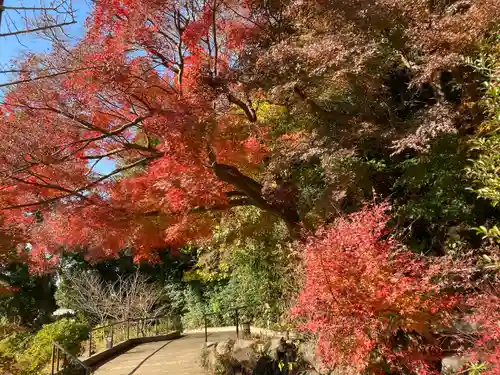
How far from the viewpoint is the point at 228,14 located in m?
10.7

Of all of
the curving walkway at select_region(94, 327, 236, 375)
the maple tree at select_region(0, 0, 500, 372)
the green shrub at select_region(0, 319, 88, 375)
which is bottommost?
the curving walkway at select_region(94, 327, 236, 375)

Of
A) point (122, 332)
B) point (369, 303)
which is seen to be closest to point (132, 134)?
point (369, 303)

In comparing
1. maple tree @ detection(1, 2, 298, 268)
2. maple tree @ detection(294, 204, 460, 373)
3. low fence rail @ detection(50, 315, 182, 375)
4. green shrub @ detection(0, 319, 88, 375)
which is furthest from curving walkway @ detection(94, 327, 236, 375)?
maple tree @ detection(294, 204, 460, 373)

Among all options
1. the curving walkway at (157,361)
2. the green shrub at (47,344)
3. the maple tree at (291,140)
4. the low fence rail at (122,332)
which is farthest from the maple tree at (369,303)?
the low fence rail at (122,332)

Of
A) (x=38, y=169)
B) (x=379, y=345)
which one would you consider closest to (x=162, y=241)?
(x=38, y=169)

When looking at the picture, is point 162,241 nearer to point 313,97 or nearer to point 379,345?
point 313,97

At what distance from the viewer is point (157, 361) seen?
435 inches

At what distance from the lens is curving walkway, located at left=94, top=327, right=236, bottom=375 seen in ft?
32.4

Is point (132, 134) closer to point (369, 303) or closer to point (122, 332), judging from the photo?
point (369, 303)

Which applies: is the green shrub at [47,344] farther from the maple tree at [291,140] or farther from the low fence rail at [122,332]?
the maple tree at [291,140]

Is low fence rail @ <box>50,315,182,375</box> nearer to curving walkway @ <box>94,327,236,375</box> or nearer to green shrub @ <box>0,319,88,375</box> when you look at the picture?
green shrub @ <box>0,319,88,375</box>

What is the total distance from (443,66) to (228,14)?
531 cm

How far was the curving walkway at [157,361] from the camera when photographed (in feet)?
32.4

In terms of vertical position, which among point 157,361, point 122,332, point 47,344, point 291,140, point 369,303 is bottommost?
point 157,361
